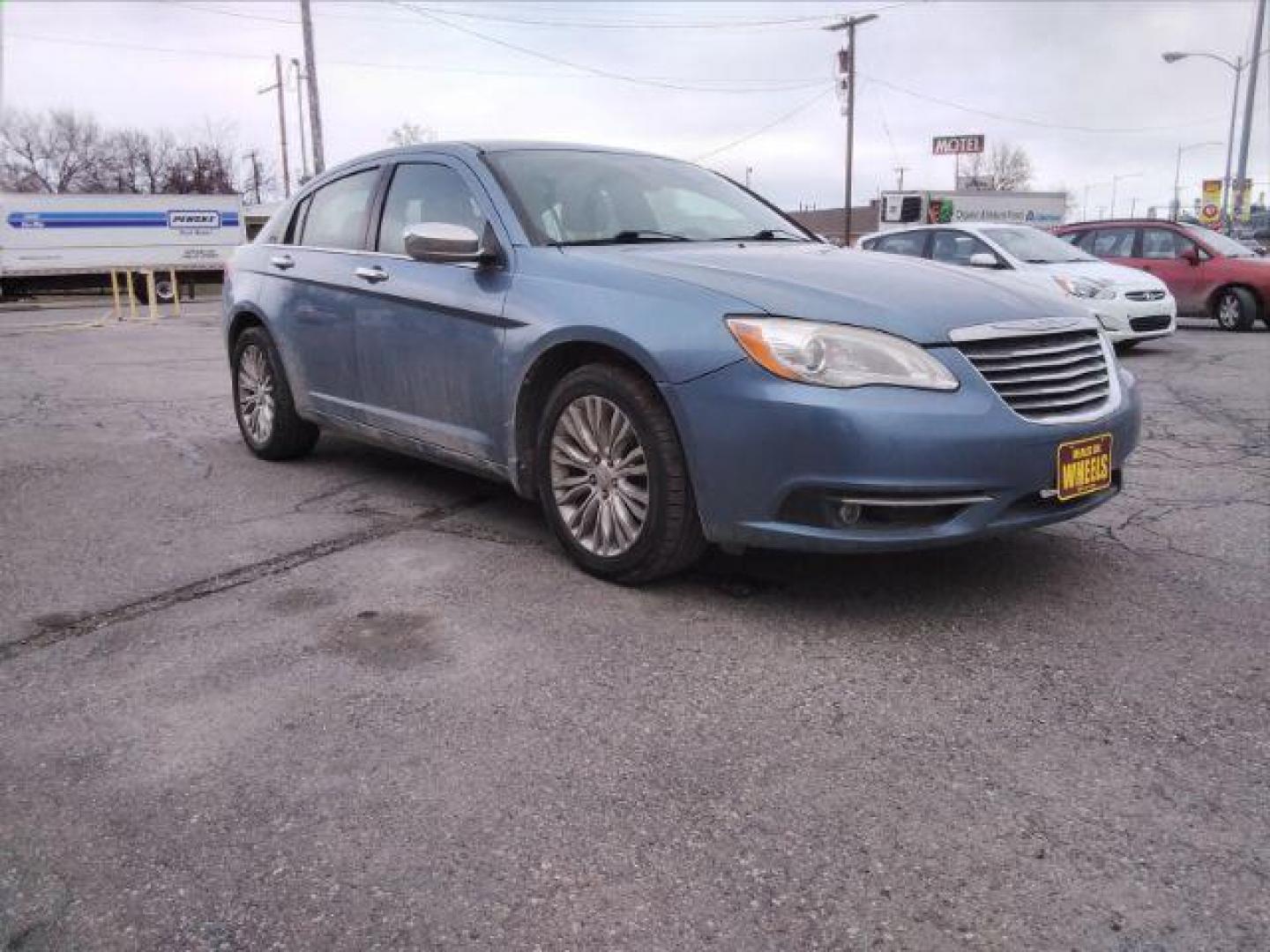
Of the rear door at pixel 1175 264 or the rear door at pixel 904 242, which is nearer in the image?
the rear door at pixel 904 242

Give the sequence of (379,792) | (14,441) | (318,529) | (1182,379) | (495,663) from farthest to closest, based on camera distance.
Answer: (1182,379) → (14,441) → (318,529) → (495,663) → (379,792)

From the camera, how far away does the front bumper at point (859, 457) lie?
299cm

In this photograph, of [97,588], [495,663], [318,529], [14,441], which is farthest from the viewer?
[14,441]

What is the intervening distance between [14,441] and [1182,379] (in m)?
9.19

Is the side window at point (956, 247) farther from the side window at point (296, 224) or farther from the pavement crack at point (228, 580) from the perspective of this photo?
the pavement crack at point (228, 580)

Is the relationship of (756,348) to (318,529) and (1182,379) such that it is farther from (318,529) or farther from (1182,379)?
(1182,379)

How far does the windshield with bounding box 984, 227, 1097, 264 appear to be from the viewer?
36.3ft

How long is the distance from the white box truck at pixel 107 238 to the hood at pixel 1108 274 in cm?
2370

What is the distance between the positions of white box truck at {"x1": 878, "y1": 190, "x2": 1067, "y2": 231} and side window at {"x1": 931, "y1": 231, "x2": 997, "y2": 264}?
2332 cm

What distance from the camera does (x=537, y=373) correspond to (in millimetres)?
3805

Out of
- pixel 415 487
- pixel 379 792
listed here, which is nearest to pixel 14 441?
pixel 415 487

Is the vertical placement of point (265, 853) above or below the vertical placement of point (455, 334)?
below

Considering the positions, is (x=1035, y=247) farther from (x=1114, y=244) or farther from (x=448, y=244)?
(x=448, y=244)

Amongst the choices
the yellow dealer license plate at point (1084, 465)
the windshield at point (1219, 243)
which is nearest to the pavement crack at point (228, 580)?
the yellow dealer license plate at point (1084, 465)
